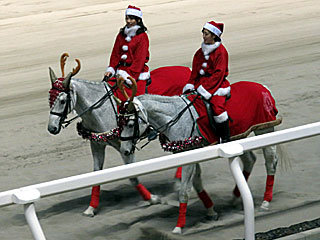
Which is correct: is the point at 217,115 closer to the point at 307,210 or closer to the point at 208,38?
the point at 208,38

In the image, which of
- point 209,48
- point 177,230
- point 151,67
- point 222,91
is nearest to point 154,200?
point 177,230

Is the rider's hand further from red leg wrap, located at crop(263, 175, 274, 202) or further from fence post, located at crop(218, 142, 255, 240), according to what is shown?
fence post, located at crop(218, 142, 255, 240)

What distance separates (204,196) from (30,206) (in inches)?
43.5

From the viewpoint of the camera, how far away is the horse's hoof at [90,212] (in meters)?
3.67

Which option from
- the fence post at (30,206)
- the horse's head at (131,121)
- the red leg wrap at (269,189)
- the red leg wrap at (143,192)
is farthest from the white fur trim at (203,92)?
the fence post at (30,206)

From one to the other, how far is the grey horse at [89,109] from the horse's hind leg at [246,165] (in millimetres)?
2481

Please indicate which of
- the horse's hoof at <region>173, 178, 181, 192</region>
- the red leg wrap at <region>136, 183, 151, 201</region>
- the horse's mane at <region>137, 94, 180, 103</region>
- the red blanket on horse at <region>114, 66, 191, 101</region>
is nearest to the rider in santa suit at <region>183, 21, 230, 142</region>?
the horse's mane at <region>137, 94, 180, 103</region>

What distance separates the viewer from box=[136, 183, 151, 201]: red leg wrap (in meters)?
3.85

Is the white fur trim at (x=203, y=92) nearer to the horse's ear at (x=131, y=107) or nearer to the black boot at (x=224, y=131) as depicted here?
the black boot at (x=224, y=131)

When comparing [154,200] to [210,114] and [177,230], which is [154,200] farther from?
[210,114]

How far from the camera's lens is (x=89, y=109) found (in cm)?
661

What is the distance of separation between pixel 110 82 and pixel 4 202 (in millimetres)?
3853

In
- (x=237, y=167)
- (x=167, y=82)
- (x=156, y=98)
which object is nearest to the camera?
(x=237, y=167)

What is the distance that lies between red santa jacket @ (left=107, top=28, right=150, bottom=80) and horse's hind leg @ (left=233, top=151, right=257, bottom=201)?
10.6 feet
